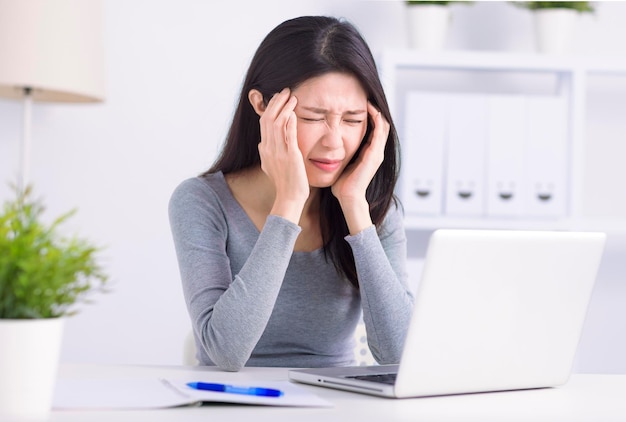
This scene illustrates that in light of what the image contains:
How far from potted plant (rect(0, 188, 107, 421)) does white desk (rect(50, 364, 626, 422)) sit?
5 cm

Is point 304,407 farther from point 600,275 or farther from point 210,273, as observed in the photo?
point 600,275

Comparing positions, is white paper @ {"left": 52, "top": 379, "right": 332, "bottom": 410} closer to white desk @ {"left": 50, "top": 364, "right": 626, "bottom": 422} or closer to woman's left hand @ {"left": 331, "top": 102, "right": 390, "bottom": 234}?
white desk @ {"left": 50, "top": 364, "right": 626, "bottom": 422}

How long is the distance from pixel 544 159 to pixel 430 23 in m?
0.51

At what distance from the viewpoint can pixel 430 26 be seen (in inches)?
103

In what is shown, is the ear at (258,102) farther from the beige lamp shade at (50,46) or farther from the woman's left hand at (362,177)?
the beige lamp shade at (50,46)

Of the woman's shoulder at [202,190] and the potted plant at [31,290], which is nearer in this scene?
the potted plant at [31,290]

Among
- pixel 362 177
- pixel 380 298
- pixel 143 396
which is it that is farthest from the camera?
pixel 362 177

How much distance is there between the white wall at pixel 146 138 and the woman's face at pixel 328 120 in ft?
3.75

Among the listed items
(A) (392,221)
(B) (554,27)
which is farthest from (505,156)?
(A) (392,221)

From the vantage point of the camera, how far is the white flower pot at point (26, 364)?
2.64ft

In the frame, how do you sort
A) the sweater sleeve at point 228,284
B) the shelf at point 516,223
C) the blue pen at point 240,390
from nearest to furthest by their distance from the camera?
the blue pen at point 240,390 → the sweater sleeve at point 228,284 → the shelf at point 516,223

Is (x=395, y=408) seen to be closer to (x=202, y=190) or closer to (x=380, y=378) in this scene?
(x=380, y=378)

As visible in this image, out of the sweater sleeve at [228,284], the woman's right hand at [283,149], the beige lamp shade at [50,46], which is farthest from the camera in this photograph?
the beige lamp shade at [50,46]

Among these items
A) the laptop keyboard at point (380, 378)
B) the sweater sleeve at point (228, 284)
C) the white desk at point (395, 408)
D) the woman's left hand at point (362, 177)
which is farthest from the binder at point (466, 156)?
the laptop keyboard at point (380, 378)
